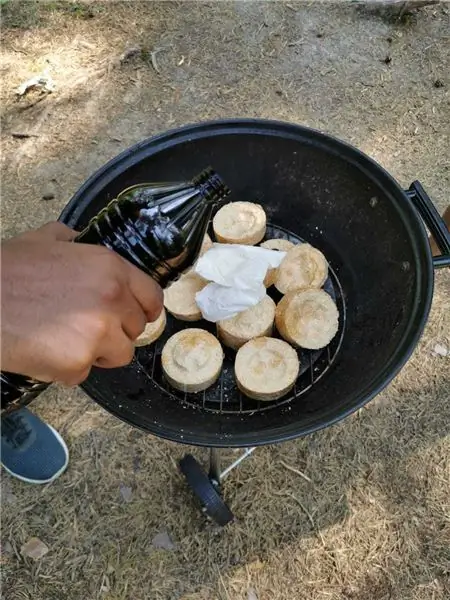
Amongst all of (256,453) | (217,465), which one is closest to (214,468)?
(217,465)

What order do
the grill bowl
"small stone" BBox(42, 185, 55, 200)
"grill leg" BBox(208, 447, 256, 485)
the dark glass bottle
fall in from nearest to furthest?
1. the dark glass bottle
2. the grill bowl
3. "grill leg" BBox(208, 447, 256, 485)
4. "small stone" BBox(42, 185, 55, 200)

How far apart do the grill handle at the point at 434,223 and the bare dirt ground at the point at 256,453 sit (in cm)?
120

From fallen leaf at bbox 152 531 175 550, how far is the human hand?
1.58m

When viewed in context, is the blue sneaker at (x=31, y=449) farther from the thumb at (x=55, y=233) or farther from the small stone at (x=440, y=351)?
the small stone at (x=440, y=351)

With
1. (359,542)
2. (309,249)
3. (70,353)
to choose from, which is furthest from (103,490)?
(70,353)

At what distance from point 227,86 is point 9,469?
294cm

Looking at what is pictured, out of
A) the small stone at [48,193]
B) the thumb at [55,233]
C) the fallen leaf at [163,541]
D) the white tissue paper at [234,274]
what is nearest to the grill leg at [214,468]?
the fallen leaf at [163,541]

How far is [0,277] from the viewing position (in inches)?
42.7

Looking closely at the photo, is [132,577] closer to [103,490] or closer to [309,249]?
[103,490]

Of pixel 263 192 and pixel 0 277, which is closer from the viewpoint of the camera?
pixel 0 277

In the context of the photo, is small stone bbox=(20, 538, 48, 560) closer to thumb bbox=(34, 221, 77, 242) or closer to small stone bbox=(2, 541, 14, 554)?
small stone bbox=(2, 541, 14, 554)

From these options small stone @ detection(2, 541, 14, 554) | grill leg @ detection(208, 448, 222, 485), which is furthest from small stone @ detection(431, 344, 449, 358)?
small stone @ detection(2, 541, 14, 554)

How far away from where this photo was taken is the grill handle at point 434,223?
1764 millimetres

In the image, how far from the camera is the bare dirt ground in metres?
2.43
